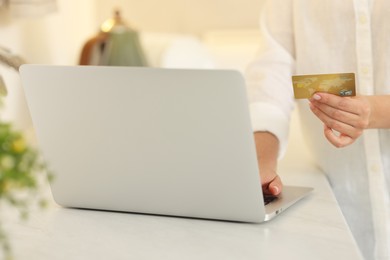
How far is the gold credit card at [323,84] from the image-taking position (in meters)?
1.13

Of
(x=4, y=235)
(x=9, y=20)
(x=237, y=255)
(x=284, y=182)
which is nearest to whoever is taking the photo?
(x=4, y=235)

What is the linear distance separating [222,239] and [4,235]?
458 mm

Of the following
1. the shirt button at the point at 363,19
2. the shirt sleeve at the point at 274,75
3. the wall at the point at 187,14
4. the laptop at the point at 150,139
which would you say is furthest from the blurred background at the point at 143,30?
the shirt button at the point at 363,19

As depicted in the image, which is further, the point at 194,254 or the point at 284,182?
the point at 284,182

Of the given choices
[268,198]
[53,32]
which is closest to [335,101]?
[268,198]

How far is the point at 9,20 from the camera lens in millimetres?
2006

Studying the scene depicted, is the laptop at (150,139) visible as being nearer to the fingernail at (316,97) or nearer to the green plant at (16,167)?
the fingernail at (316,97)

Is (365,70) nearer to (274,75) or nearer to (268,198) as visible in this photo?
(274,75)

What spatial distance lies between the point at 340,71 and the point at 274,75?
135 millimetres

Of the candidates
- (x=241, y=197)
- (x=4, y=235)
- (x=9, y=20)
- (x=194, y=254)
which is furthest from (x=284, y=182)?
(x=9, y=20)

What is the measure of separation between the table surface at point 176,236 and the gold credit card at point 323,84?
0.62ft

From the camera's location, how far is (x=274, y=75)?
148cm

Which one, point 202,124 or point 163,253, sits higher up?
point 202,124

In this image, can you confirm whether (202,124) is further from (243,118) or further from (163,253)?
(163,253)
